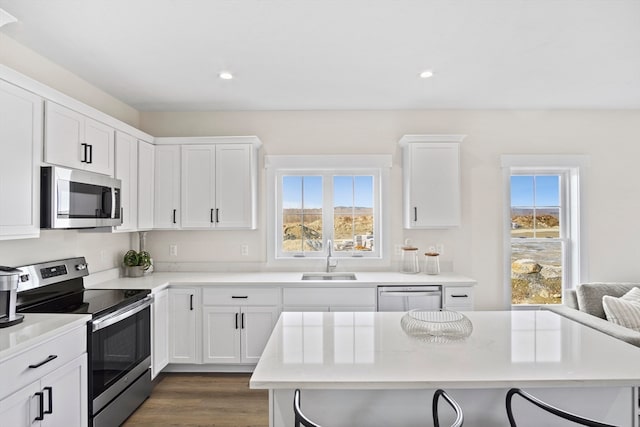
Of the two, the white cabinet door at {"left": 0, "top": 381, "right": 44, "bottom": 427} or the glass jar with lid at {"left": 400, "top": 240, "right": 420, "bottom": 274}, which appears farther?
the glass jar with lid at {"left": 400, "top": 240, "right": 420, "bottom": 274}

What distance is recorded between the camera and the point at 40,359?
1676 millimetres

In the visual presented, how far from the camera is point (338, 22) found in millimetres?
2098

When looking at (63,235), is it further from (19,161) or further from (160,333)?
(160,333)

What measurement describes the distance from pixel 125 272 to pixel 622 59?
14.8 ft

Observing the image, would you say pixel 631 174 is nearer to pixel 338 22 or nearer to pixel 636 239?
pixel 636 239

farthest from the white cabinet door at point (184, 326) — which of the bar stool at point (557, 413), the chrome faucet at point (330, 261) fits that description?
the bar stool at point (557, 413)

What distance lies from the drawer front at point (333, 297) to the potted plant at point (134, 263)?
56.1 inches

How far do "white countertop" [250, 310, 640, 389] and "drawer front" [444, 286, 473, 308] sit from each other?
1.23 meters

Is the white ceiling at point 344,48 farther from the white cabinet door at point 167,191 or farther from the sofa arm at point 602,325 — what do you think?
the sofa arm at point 602,325

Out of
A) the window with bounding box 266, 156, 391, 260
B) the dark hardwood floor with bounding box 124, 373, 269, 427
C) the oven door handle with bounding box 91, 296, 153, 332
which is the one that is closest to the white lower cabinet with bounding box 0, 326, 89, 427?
the oven door handle with bounding box 91, 296, 153, 332

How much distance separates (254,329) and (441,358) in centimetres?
211

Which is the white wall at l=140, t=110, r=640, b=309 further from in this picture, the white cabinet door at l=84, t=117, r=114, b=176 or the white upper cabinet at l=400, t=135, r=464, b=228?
the white cabinet door at l=84, t=117, r=114, b=176

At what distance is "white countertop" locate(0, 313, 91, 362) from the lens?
1.54 metres

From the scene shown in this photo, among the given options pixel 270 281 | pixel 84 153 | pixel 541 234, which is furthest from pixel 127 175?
pixel 541 234
